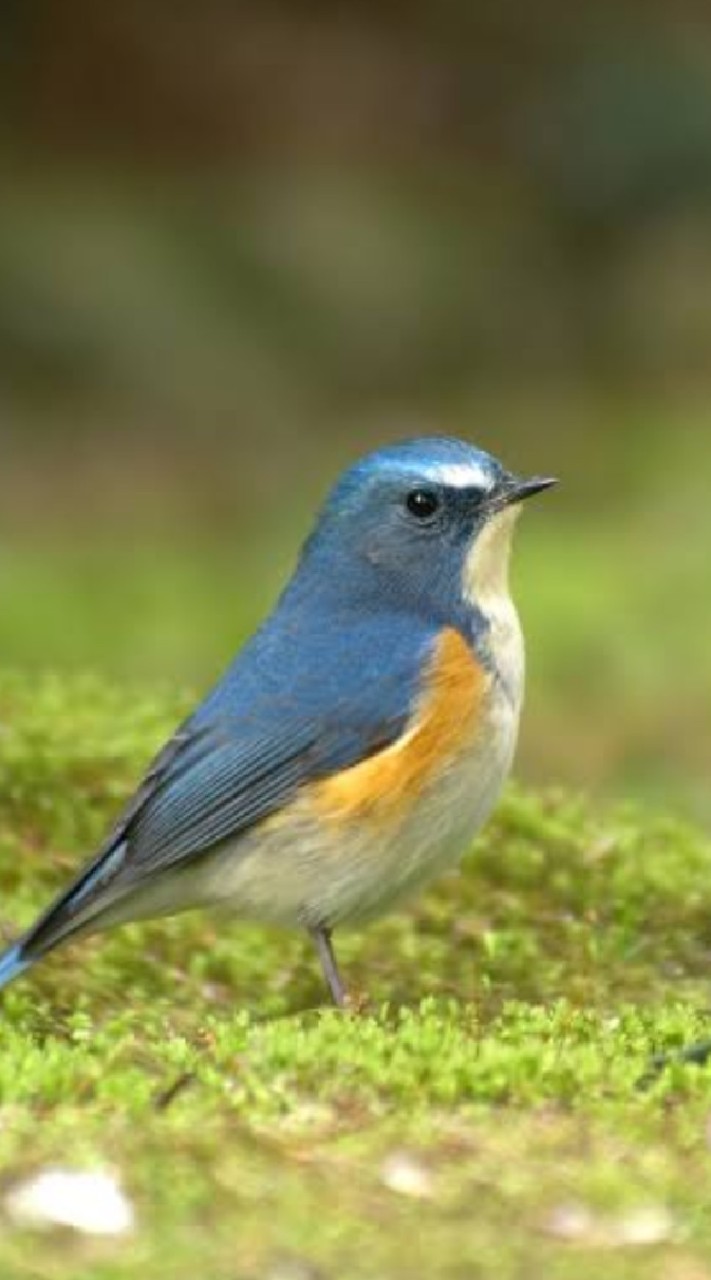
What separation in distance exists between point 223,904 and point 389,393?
506 inches

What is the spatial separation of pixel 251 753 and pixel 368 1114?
4.69 ft

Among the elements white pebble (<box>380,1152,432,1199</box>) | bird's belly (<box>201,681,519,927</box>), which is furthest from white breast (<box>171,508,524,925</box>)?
white pebble (<box>380,1152,432,1199</box>)

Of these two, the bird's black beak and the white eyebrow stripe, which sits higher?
the white eyebrow stripe

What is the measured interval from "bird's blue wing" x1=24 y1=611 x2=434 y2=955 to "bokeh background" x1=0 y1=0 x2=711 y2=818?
9690 millimetres

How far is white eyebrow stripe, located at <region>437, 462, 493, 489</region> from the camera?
633cm

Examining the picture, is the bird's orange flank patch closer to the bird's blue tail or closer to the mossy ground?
the mossy ground

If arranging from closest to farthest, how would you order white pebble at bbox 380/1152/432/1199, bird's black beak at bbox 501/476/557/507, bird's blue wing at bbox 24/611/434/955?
white pebble at bbox 380/1152/432/1199 < bird's blue wing at bbox 24/611/434/955 < bird's black beak at bbox 501/476/557/507

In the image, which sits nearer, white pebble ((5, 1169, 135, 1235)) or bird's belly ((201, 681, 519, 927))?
white pebble ((5, 1169, 135, 1235))

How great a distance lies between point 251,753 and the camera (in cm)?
605

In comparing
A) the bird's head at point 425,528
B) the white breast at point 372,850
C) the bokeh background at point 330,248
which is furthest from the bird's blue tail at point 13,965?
the bokeh background at point 330,248

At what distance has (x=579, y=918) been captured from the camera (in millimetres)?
7215

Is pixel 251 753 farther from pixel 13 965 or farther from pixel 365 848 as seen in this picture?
pixel 13 965

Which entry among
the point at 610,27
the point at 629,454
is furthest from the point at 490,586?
the point at 610,27

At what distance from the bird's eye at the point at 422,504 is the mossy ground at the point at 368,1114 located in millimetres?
1053
